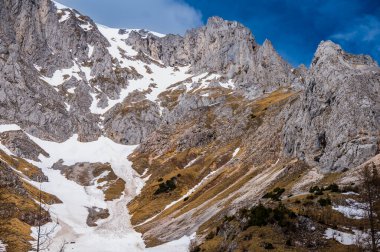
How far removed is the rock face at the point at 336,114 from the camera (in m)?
85.6

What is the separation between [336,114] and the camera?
99.7 meters

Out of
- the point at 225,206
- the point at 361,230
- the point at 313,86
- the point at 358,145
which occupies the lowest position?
the point at 361,230

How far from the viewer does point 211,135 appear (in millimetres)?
186750

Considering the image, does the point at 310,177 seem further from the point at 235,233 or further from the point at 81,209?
the point at 81,209

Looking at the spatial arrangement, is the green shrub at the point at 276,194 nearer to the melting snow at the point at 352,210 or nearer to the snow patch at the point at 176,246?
the snow patch at the point at 176,246

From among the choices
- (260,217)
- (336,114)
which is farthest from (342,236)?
(336,114)

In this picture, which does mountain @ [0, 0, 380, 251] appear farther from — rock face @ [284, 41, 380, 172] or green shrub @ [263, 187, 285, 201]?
green shrub @ [263, 187, 285, 201]

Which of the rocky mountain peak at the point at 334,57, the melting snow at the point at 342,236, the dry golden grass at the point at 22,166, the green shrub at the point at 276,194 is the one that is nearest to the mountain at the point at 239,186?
the melting snow at the point at 342,236

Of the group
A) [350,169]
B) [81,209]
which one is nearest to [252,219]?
[350,169]

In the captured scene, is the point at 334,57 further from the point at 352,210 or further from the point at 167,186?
the point at 352,210

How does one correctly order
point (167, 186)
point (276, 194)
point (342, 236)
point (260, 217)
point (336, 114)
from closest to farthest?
1. point (342, 236)
2. point (260, 217)
3. point (276, 194)
4. point (336, 114)
5. point (167, 186)

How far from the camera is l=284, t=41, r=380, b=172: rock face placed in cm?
8556

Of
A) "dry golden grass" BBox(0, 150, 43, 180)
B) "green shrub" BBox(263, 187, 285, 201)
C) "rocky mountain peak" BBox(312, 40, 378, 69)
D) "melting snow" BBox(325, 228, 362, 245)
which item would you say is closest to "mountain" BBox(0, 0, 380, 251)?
"melting snow" BBox(325, 228, 362, 245)

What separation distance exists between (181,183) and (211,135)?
44043 mm
